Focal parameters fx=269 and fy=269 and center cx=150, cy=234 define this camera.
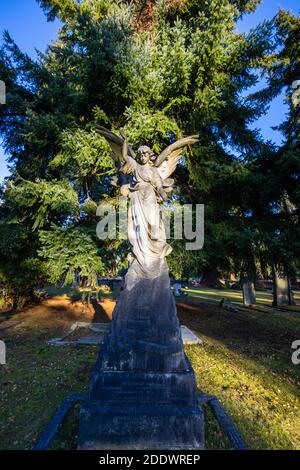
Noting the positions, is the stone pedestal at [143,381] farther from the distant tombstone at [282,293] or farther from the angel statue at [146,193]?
the distant tombstone at [282,293]

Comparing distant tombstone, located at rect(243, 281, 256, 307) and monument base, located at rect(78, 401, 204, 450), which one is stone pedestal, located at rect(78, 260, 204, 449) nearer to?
monument base, located at rect(78, 401, 204, 450)

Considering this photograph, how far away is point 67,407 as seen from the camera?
13.2 ft

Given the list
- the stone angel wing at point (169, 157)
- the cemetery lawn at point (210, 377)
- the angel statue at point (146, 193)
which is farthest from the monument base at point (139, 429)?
the stone angel wing at point (169, 157)

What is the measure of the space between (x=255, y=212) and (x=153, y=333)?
8.16m

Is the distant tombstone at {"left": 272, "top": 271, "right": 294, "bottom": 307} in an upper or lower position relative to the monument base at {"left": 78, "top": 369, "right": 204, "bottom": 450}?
upper

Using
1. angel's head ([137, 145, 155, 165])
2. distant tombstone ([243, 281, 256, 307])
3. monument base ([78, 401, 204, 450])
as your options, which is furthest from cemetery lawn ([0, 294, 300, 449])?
distant tombstone ([243, 281, 256, 307])

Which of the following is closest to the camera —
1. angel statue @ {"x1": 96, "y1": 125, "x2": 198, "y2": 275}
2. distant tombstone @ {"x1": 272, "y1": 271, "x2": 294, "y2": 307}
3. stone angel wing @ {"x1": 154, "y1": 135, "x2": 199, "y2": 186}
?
angel statue @ {"x1": 96, "y1": 125, "x2": 198, "y2": 275}

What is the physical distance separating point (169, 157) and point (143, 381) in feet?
11.4

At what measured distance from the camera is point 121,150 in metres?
4.44

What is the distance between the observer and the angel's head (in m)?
4.40

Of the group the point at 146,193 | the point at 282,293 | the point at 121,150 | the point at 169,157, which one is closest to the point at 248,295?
the point at 282,293

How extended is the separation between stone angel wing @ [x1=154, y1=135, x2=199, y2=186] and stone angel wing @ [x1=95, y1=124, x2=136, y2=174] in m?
0.45

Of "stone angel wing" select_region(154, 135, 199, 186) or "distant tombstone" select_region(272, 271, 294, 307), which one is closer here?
"stone angel wing" select_region(154, 135, 199, 186)

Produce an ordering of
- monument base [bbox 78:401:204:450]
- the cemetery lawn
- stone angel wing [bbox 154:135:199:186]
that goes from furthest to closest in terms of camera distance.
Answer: stone angel wing [bbox 154:135:199:186]
the cemetery lawn
monument base [bbox 78:401:204:450]
